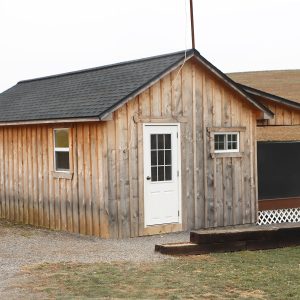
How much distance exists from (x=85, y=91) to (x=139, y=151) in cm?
247

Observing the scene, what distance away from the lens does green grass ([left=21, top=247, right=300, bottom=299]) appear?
9375 millimetres

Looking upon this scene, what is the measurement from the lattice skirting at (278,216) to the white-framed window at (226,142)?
2.10m

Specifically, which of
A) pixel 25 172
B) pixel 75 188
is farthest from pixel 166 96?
pixel 25 172

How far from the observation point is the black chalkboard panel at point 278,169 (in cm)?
1939

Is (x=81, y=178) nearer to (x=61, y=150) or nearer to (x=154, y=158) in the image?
(x=61, y=150)

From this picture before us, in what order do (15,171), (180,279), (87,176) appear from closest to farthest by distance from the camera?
(180,279) < (87,176) < (15,171)

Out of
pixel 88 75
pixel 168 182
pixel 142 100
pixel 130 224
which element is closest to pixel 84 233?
pixel 130 224

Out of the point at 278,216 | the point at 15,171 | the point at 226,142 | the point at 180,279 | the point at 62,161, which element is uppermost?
the point at 226,142

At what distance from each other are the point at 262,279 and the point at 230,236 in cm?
238

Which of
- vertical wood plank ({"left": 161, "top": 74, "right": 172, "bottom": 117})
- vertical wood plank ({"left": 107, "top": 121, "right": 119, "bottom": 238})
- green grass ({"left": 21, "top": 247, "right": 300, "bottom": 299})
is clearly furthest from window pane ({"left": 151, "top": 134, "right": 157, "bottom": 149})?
green grass ({"left": 21, "top": 247, "right": 300, "bottom": 299})

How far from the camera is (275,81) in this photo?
181ft

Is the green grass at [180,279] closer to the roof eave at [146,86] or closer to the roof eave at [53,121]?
the roof eave at [146,86]

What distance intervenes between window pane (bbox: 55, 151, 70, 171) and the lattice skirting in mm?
5237

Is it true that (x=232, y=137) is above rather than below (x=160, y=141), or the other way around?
above
